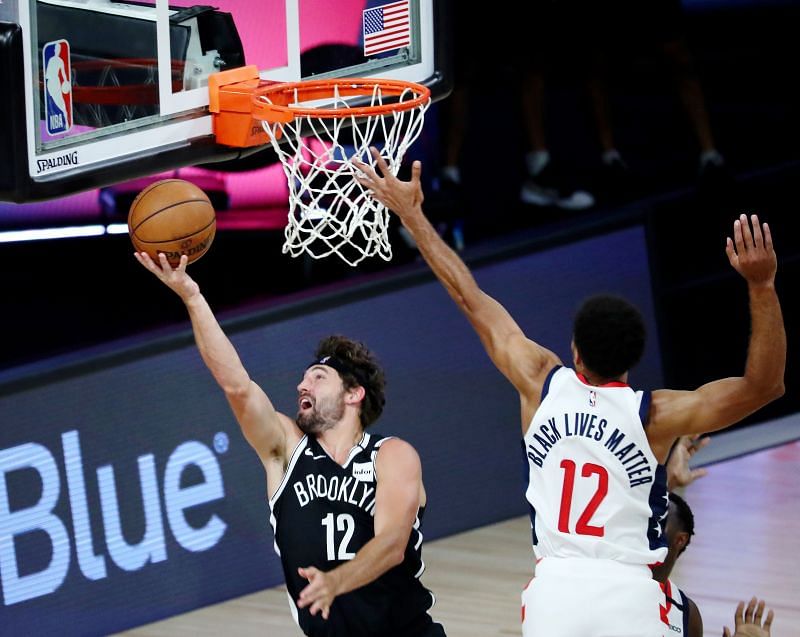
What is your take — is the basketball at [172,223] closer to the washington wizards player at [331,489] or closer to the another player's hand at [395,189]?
the washington wizards player at [331,489]

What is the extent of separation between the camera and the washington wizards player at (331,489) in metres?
4.52

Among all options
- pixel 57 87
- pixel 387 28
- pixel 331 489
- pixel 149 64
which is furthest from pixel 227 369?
pixel 387 28

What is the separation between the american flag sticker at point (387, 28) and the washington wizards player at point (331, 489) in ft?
5.17

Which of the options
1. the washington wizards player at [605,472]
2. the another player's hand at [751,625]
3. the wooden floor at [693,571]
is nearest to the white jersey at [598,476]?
the washington wizards player at [605,472]

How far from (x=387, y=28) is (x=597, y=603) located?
8.54 feet

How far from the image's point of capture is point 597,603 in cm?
405

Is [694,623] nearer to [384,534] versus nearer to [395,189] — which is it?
[384,534]

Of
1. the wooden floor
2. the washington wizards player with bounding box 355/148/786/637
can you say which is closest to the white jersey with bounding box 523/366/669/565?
the washington wizards player with bounding box 355/148/786/637

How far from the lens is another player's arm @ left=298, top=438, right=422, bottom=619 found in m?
4.04

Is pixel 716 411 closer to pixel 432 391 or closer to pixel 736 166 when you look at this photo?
pixel 432 391

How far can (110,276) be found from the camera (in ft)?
30.0

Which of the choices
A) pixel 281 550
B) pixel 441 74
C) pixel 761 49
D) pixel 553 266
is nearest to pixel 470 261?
pixel 553 266

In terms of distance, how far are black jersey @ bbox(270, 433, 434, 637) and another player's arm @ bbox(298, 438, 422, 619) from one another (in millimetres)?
77

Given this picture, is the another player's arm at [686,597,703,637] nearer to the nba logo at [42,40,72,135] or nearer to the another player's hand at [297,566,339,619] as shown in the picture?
the another player's hand at [297,566,339,619]
